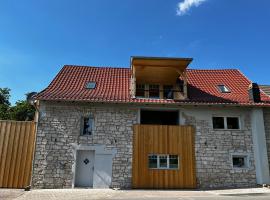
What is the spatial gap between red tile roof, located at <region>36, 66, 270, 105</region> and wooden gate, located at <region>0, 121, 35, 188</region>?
1.96 meters

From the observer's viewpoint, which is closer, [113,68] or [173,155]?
[173,155]

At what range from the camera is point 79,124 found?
15078 mm

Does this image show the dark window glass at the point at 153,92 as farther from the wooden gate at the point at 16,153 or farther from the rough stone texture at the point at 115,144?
the wooden gate at the point at 16,153

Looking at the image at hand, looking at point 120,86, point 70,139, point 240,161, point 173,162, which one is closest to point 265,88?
point 240,161

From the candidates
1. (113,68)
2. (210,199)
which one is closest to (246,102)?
(210,199)

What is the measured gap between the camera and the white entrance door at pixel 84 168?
14.7 metres

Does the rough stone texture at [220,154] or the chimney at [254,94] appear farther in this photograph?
the chimney at [254,94]

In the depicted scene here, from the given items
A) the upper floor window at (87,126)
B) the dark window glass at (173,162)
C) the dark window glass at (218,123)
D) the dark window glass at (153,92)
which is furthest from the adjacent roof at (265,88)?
the upper floor window at (87,126)

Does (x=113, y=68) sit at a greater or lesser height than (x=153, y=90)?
greater

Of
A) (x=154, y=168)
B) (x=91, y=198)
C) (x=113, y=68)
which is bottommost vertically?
(x=91, y=198)

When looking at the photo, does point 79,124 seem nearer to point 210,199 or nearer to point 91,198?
point 91,198

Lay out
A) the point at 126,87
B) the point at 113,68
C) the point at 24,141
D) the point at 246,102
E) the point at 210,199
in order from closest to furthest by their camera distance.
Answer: the point at 210,199
the point at 24,141
the point at 246,102
the point at 126,87
the point at 113,68

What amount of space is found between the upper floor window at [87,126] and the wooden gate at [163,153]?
91.7 inches

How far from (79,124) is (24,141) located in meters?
2.79
